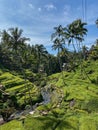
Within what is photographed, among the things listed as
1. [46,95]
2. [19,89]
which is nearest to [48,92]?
[46,95]

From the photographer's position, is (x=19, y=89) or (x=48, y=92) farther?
(x=48, y=92)

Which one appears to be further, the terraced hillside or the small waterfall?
the small waterfall

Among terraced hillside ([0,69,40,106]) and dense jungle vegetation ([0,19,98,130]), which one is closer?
dense jungle vegetation ([0,19,98,130])

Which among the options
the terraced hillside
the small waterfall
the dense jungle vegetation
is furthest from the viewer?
the small waterfall

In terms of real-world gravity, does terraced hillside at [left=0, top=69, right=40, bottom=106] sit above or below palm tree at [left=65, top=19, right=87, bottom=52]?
below

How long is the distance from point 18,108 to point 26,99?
145 inches

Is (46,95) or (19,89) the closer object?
(19,89)

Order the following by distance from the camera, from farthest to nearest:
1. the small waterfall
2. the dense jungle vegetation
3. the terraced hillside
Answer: the small waterfall < the terraced hillside < the dense jungle vegetation

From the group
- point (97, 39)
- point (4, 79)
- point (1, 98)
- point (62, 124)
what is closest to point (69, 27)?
point (4, 79)

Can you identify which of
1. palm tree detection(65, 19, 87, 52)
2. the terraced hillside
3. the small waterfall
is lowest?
the small waterfall

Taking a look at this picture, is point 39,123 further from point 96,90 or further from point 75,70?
point 75,70

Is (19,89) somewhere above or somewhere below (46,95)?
above

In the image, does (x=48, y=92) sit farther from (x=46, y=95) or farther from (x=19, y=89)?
(x=19, y=89)

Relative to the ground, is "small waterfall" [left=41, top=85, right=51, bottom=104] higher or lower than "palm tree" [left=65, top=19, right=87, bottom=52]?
lower
